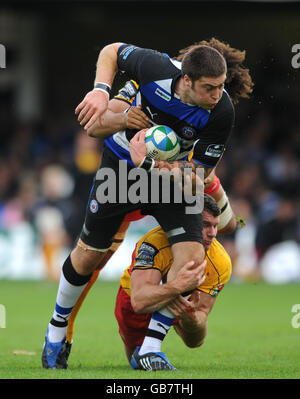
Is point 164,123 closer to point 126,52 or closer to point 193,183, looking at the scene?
point 193,183

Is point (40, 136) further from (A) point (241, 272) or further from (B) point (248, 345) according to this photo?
(B) point (248, 345)

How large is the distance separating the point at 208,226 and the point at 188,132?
30.9 inches

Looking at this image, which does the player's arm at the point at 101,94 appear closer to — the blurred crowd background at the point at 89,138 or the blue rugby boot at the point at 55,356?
the blue rugby boot at the point at 55,356

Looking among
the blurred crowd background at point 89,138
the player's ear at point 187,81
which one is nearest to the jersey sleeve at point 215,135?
the player's ear at point 187,81

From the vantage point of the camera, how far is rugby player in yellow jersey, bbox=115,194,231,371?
579 cm

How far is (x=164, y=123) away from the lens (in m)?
5.89

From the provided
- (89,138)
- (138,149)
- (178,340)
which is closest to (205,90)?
(138,149)

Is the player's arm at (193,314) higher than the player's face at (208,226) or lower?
lower

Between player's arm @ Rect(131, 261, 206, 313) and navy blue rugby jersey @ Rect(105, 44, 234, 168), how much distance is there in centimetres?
80

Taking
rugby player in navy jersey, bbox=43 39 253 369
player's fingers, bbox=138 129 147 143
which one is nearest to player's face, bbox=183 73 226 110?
rugby player in navy jersey, bbox=43 39 253 369

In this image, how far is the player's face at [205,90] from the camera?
18.0 feet

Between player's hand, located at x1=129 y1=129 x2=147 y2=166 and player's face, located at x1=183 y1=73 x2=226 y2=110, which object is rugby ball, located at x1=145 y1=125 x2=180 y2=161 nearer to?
player's hand, located at x1=129 y1=129 x2=147 y2=166
